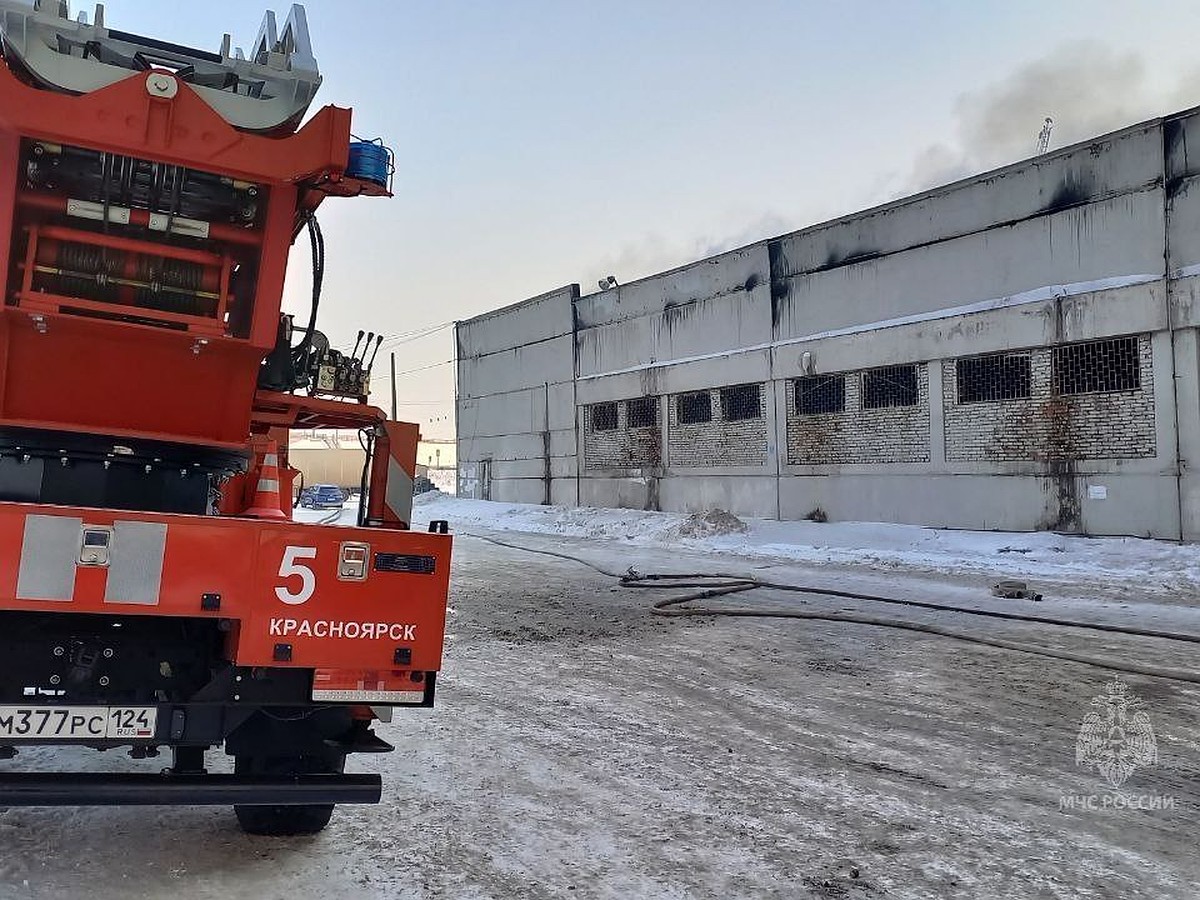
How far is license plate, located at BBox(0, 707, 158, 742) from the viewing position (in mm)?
2941

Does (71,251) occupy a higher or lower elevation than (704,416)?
lower

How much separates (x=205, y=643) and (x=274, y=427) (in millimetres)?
1574

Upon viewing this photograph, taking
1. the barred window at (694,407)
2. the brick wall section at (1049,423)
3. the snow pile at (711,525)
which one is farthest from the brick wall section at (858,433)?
the barred window at (694,407)

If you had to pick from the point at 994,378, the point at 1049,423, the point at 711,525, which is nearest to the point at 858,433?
the point at 994,378

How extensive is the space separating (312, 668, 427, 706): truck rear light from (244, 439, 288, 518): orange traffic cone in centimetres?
150

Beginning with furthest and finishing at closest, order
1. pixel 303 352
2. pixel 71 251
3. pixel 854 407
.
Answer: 1. pixel 854 407
2. pixel 303 352
3. pixel 71 251

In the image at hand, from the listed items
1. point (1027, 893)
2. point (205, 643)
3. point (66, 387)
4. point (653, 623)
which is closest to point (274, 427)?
point (66, 387)

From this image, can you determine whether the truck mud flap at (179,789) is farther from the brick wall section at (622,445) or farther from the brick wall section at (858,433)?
the brick wall section at (622,445)

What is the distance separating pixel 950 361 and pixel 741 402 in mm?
6434

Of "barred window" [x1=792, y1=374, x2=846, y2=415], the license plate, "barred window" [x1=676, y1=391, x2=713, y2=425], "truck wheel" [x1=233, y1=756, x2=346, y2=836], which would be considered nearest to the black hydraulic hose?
"truck wheel" [x1=233, y1=756, x2=346, y2=836]

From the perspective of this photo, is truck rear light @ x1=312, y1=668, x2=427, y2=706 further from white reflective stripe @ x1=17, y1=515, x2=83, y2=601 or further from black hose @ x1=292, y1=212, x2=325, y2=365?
black hose @ x1=292, y1=212, x2=325, y2=365

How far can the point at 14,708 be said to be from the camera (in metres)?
2.96

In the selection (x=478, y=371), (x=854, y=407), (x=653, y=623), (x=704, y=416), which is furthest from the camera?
(x=478, y=371)

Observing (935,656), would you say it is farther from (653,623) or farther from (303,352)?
(303,352)
